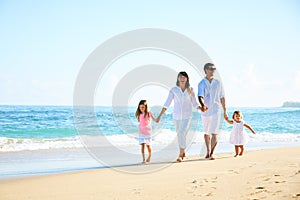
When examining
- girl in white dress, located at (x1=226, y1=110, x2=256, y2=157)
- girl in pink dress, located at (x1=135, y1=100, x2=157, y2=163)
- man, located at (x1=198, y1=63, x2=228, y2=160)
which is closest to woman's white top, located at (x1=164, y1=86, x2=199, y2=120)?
man, located at (x1=198, y1=63, x2=228, y2=160)

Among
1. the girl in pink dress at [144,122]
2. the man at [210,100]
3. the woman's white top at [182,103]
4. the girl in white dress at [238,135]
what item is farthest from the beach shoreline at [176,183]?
the girl in white dress at [238,135]

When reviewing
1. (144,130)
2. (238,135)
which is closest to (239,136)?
(238,135)

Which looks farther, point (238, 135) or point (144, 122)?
point (238, 135)

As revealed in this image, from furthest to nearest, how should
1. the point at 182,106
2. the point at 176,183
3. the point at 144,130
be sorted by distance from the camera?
the point at 144,130, the point at 182,106, the point at 176,183

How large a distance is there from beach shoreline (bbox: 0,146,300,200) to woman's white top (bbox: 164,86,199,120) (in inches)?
51.3

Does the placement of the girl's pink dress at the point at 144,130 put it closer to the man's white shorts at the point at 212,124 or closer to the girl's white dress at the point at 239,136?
the man's white shorts at the point at 212,124

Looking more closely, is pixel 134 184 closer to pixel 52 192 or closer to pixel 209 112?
pixel 52 192

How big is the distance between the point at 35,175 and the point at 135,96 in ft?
15.6

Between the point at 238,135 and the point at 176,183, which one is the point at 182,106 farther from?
the point at 176,183

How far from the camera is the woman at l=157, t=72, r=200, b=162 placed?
6863 mm

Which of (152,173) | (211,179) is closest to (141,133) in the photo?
(152,173)

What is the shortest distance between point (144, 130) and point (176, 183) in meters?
2.96

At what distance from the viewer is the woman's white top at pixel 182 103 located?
270 inches

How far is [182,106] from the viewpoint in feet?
22.5
